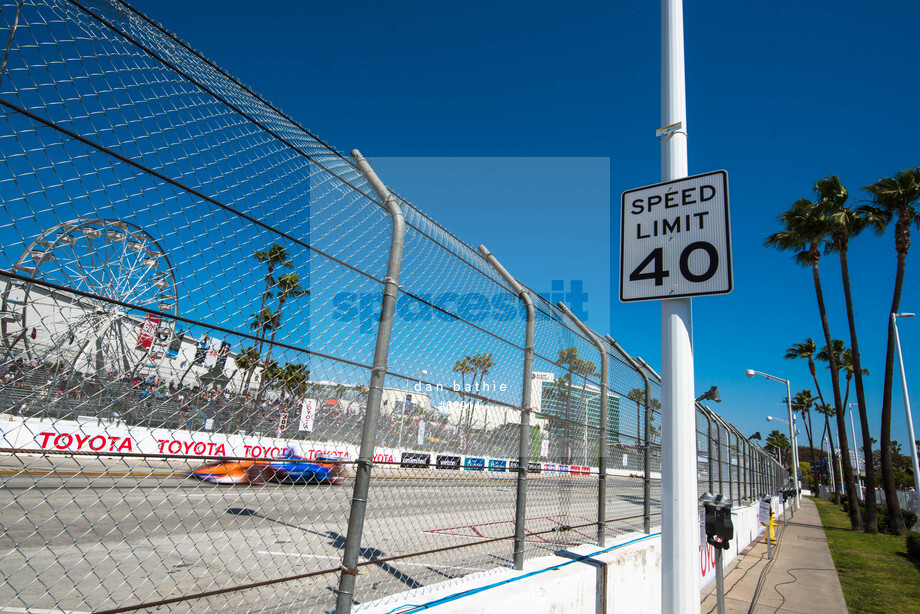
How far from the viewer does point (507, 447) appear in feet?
14.4

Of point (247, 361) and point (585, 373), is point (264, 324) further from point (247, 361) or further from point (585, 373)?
point (585, 373)

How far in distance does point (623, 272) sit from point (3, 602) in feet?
17.5

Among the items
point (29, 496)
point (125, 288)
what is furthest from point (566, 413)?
point (29, 496)

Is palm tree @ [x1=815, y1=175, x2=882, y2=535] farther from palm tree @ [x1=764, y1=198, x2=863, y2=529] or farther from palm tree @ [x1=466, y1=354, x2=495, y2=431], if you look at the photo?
palm tree @ [x1=466, y1=354, x2=495, y2=431]

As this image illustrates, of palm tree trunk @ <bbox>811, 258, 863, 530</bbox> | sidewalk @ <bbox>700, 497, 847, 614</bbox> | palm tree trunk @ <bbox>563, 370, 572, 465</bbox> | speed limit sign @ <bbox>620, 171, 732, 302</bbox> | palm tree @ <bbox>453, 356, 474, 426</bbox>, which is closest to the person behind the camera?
speed limit sign @ <bbox>620, 171, 732, 302</bbox>

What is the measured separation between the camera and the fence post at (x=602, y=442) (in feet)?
17.5

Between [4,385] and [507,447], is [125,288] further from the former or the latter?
[507,447]

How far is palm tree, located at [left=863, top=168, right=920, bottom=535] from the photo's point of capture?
745 inches

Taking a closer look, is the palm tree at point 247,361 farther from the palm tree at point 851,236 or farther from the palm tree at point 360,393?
the palm tree at point 851,236

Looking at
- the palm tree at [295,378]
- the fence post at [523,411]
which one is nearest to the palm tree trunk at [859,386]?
the fence post at [523,411]

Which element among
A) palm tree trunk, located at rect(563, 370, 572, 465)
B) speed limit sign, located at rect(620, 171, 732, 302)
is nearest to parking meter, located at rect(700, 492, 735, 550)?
palm tree trunk, located at rect(563, 370, 572, 465)

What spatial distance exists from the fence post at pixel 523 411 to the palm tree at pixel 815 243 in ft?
67.4

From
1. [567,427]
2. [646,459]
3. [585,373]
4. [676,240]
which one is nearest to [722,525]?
[567,427]

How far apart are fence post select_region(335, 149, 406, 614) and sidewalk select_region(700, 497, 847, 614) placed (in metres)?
6.38
